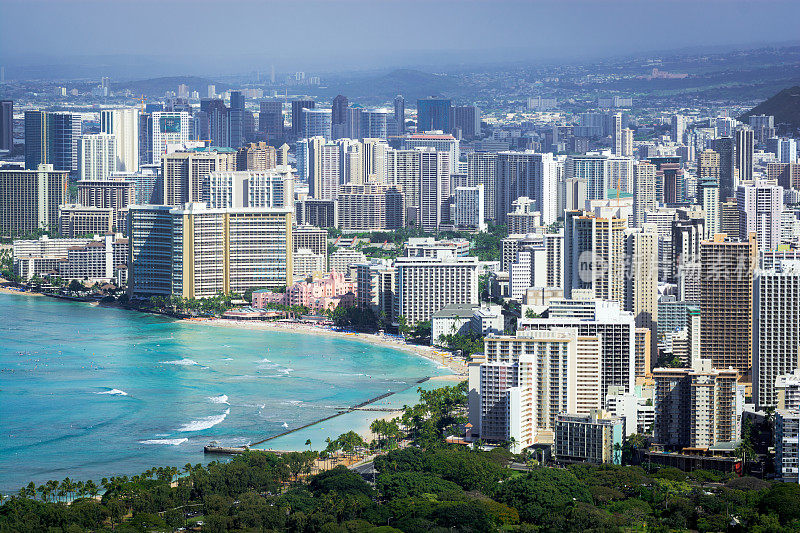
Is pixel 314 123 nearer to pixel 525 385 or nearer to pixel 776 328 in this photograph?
pixel 776 328

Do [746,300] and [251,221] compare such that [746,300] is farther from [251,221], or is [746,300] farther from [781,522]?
→ [251,221]

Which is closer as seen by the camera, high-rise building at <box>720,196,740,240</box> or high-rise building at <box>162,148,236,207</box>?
high-rise building at <box>720,196,740,240</box>

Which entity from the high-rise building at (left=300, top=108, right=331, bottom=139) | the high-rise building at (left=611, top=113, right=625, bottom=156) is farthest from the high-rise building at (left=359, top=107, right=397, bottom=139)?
the high-rise building at (left=611, top=113, right=625, bottom=156)

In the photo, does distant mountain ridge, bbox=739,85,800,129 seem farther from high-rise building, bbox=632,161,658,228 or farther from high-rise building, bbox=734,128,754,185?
high-rise building, bbox=632,161,658,228

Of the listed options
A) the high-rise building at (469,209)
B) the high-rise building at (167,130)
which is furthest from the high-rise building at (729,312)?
the high-rise building at (167,130)

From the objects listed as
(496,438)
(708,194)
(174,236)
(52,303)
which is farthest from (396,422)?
(708,194)

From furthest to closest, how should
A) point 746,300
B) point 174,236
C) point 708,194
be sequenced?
point 708,194 → point 174,236 → point 746,300
